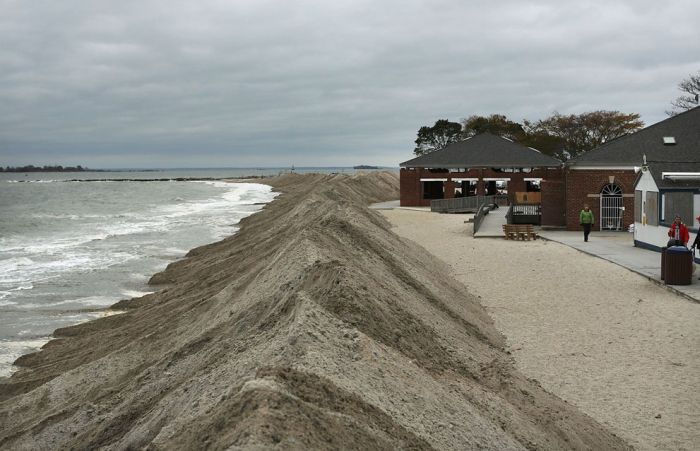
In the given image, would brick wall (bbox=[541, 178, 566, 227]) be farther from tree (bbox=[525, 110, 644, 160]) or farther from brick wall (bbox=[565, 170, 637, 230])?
tree (bbox=[525, 110, 644, 160])

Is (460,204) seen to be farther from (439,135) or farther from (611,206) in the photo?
(439,135)

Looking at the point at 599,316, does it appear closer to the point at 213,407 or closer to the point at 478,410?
the point at 478,410

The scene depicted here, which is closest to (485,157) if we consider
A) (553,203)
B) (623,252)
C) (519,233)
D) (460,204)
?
(460,204)

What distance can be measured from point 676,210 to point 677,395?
15273 mm

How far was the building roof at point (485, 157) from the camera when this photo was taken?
5259 centimetres

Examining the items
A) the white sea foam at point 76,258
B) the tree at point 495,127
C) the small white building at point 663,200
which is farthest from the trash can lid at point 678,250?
the tree at point 495,127

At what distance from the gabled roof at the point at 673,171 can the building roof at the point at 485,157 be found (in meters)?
27.5

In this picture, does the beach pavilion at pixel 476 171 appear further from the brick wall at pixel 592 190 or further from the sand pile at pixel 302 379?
the sand pile at pixel 302 379

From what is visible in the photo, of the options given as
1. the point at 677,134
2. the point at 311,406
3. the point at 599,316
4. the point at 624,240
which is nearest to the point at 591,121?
the point at 677,134

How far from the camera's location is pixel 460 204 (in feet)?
163

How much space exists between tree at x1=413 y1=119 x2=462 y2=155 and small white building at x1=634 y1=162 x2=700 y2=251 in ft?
256

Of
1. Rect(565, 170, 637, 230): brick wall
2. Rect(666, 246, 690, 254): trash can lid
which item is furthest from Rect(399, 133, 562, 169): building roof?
Rect(666, 246, 690, 254): trash can lid

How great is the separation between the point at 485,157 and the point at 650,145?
22.2 meters

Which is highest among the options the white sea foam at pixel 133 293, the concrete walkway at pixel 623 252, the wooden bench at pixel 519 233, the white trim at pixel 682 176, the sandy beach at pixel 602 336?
the white trim at pixel 682 176
